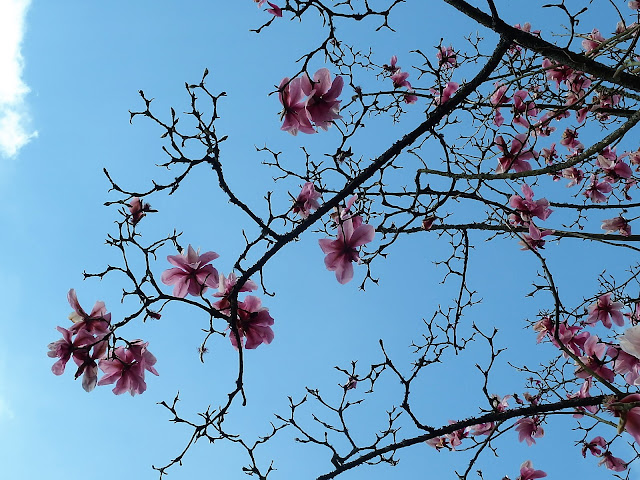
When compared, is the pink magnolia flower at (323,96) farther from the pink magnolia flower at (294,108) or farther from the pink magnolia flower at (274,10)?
the pink magnolia flower at (274,10)

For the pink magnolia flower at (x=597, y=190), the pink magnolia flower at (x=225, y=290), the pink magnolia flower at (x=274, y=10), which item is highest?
the pink magnolia flower at (x=597, y=190)

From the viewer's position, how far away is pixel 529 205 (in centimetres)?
228

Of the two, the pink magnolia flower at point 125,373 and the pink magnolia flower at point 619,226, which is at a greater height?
the pink magnolia flower at point 619,226

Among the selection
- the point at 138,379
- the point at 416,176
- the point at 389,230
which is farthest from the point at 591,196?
the point at 138,379

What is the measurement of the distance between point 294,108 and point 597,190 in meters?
2.56

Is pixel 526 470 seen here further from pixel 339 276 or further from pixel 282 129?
pixel 282 129

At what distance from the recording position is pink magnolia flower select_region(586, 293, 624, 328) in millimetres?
2600

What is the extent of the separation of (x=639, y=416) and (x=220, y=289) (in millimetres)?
1199

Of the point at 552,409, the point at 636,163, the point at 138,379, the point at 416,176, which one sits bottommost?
the point at 552,409

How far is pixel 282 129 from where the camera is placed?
1.80m

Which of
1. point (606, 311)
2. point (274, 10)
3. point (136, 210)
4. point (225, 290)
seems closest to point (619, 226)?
point (606, 311)

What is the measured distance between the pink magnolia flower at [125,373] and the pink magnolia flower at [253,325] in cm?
31

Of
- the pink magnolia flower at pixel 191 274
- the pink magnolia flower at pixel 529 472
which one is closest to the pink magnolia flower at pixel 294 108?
the pink magnolia flower at pixel 191 274

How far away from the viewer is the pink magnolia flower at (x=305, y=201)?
210 cm
